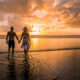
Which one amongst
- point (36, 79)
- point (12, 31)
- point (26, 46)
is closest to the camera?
point (36, 79)

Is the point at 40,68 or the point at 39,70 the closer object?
the point at 39,70

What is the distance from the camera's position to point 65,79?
12.1ft

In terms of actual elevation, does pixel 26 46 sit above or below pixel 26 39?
below

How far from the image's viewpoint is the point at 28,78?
376 cm

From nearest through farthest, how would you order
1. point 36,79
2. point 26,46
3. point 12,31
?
point 36,79, point 12,31, point 26,46

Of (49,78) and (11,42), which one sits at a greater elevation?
(11,42)

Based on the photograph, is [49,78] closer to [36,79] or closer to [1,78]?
[36,79]

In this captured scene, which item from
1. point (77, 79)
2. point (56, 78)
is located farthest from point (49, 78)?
point (77, 79)

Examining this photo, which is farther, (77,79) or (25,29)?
(25,29)

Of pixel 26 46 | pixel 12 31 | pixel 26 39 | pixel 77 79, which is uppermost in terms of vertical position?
pixel 12 31

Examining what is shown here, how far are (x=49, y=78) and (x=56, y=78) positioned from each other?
11.6 inches

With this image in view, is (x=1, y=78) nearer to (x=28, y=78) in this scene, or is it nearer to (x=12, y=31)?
(x=28, y=78)

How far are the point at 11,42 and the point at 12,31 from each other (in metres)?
0.99

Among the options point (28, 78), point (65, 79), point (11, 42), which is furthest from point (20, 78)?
point (11, 42)
